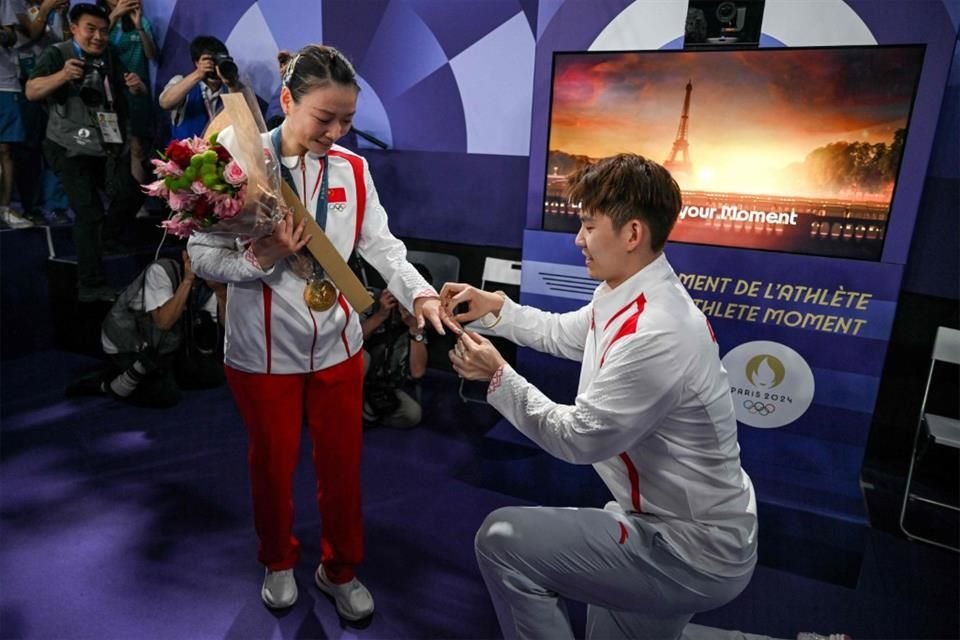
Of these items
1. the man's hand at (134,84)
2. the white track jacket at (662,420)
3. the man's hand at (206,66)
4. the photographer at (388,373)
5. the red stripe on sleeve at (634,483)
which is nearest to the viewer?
the white track jacket at (662,420)

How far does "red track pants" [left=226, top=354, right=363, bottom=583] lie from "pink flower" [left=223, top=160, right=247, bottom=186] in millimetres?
689

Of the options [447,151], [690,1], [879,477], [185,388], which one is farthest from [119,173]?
[879,477]

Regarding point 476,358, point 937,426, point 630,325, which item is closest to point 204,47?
point 476,358

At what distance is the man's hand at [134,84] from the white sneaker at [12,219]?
1296 millimetres

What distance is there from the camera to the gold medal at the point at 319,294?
6.49 feet

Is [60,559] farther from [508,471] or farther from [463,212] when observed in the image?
[463,212]

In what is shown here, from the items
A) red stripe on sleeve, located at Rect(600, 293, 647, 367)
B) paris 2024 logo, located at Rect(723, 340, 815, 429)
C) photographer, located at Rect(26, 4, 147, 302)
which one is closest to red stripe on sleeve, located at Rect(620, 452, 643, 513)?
red stripe on sleeve, located at Rect(600, 293, 647, 367)

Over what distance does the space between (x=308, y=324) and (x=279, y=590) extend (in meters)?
1.05

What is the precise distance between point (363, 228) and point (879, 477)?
313 centimetres

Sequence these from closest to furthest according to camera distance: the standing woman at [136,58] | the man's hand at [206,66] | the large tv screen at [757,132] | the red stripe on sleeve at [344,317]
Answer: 1. the red stripe on sleeve at [344,317]
2. the large tv screen at [757,132]
3. the man's hand at [206,66]
4. the standing woman at [136,58]

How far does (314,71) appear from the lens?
1.79m

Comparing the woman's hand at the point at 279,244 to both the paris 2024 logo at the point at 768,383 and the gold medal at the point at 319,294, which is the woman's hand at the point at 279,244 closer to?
the gold medal at the point at 319,294

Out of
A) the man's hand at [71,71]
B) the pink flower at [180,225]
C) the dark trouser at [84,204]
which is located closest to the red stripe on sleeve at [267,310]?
the pink flower at [180,225]

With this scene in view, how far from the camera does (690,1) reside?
118 inches
